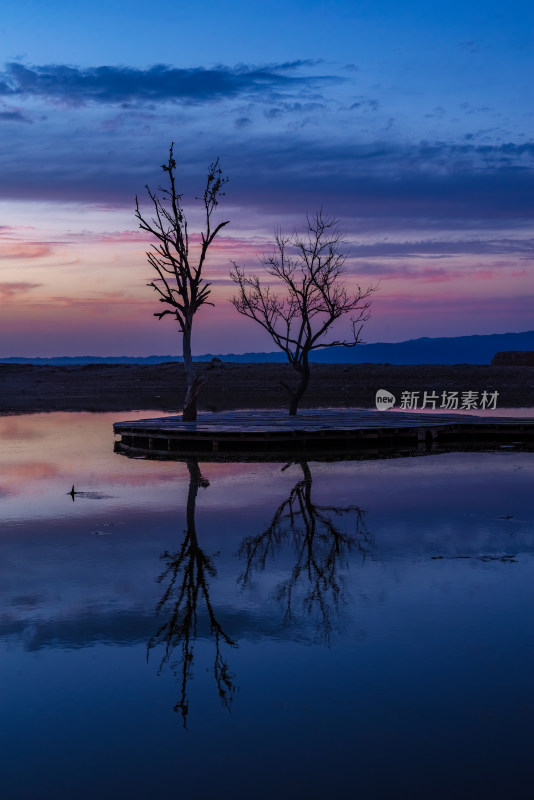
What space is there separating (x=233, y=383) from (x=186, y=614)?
63.1 metres

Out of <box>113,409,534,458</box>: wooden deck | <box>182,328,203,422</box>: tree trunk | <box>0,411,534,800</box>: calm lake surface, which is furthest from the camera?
<box>182,328,203,422</box>: tree trunk

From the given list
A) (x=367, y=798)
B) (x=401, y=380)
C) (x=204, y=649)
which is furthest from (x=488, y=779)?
(x=401, y=380)

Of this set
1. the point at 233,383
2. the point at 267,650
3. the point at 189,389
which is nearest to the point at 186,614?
the point at 267,650

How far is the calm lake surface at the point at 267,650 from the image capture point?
19.3ft

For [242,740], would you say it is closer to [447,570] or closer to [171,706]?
[171,706]

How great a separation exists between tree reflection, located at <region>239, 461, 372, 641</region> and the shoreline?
33964mm

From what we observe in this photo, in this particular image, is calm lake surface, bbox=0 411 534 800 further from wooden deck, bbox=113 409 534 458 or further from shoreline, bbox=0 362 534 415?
shoreline, bbox=0 362 534 415

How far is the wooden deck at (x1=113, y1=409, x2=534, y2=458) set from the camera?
23688 mm

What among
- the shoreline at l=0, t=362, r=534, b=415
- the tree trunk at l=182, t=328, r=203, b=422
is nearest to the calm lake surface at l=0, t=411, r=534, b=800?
the tree trunk at l=182, t=328, r=203, b=422

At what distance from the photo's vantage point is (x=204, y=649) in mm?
7973

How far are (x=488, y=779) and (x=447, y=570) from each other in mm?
4953

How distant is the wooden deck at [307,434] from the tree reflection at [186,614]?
10640 mm

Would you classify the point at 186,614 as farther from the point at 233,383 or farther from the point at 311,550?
the point at 233,383

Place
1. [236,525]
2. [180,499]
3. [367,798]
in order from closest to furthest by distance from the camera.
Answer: [367,798], [236,525], [180,499]
